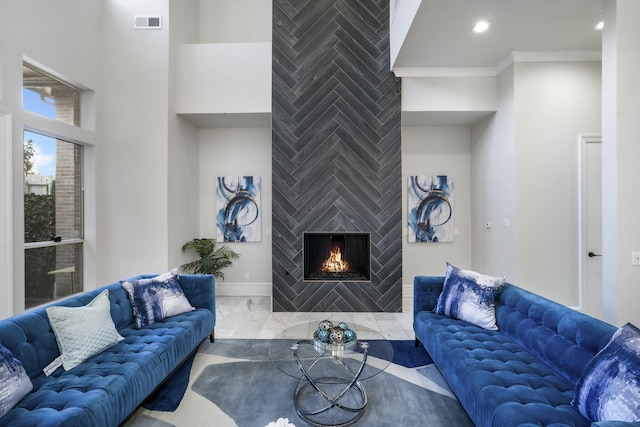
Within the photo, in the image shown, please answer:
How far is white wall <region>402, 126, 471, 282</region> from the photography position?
494 cm

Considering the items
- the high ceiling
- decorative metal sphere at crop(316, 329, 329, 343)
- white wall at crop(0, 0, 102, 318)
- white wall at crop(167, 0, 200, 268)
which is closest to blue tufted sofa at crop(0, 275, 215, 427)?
decorative metal sphere at crop(316, 329, 329, 343)

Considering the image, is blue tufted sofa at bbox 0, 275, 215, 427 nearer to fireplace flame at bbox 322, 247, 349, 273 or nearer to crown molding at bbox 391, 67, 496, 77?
fireplace flame at bbox 322, 247, 349, 273

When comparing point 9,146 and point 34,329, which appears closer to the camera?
point 34,329

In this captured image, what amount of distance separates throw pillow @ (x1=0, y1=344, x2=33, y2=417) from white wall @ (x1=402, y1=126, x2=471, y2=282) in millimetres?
4408

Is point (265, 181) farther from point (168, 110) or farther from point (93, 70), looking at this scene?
point (93, 70)

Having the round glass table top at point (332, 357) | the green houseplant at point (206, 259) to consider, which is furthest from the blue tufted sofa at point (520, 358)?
the green houseplant at point (206, 259)

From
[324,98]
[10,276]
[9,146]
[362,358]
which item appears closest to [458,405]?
[362,358]

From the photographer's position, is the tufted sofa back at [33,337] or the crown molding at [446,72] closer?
the tufted sofa back at [33,337]

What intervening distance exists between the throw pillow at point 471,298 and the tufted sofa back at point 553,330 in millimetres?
91

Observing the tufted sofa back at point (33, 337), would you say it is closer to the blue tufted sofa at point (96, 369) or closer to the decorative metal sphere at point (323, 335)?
the blue tufted sofa at point (96, 369)

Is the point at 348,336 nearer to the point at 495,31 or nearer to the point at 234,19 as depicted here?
the point at 495,31

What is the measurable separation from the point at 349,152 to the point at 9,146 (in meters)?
3.65

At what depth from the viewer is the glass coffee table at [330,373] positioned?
2.04 metres

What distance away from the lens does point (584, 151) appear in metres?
3.69
